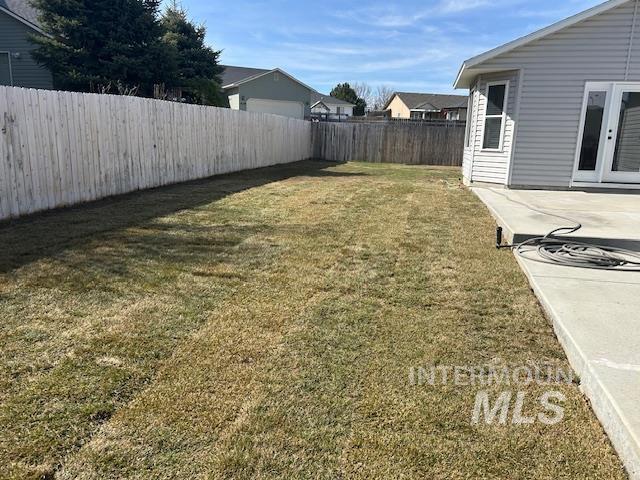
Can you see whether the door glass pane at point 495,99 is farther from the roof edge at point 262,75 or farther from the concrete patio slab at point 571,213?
the roof edge at point 262,75

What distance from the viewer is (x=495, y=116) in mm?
9516

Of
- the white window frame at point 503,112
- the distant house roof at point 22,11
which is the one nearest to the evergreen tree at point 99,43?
the distant house roof at point 22,11

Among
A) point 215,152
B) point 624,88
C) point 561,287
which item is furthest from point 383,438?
point 215,152

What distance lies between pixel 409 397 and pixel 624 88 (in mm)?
8982

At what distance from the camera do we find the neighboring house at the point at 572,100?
8344mm

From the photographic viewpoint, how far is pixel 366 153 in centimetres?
1864

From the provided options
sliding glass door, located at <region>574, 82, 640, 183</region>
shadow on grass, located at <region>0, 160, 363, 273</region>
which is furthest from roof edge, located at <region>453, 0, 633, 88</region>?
shadow on grass, located at <region>0, 160, 363, 273</region>

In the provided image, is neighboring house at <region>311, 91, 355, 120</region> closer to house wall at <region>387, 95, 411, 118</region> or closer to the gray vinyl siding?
house wall at <region>387, 95, 411, 118</region>

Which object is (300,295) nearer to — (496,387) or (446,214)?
(496,387)

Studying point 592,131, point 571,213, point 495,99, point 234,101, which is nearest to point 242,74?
point 234,101

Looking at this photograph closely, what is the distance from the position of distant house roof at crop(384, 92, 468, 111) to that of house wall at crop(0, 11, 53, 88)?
1338 inches

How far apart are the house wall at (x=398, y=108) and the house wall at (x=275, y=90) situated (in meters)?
17.8

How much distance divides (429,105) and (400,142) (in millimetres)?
27304

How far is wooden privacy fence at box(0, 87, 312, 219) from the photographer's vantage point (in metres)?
5.62
